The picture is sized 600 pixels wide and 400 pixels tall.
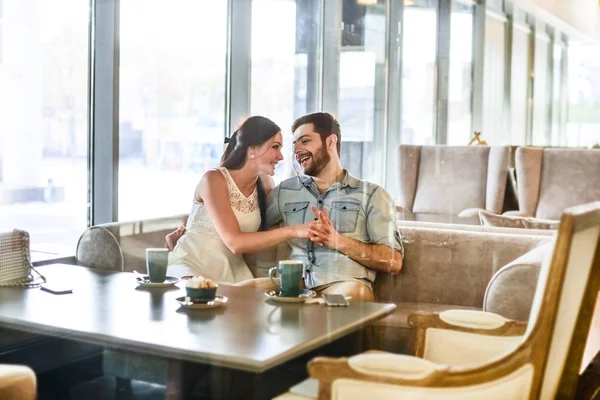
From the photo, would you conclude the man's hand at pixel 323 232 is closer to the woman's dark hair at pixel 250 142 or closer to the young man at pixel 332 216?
the young man at pixel 332 216

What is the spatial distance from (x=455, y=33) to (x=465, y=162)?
135 centimetres

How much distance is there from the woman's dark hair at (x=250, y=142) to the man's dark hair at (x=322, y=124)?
0.06 metres

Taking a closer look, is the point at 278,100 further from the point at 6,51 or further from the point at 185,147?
the point at 6,51

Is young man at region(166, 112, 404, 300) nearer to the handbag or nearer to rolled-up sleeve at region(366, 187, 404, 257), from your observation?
rolled-up sleeve at region(366, 187, 404, 257)

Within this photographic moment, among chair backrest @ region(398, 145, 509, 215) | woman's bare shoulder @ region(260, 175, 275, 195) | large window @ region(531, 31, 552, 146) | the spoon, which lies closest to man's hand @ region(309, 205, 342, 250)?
woman's bare shoulder @ region(260, 175, 275, 195)

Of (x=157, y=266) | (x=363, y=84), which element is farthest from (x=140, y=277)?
(x=363, y=84)

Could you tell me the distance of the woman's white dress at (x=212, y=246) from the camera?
5.24 feet

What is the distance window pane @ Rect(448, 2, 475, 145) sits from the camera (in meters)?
4.20

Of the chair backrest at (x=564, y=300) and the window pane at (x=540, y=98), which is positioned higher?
the window pane at (x=540, y=98)

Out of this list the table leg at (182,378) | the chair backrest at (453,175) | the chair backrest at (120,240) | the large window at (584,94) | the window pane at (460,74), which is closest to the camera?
the table leg at (182,378)

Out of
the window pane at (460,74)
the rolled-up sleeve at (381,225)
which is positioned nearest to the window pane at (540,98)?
the window pane at (460,74)

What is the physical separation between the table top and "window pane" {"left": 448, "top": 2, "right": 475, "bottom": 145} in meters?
3.01

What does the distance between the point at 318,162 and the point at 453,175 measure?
1587mm

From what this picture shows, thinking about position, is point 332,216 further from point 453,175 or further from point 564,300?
point 453,175
